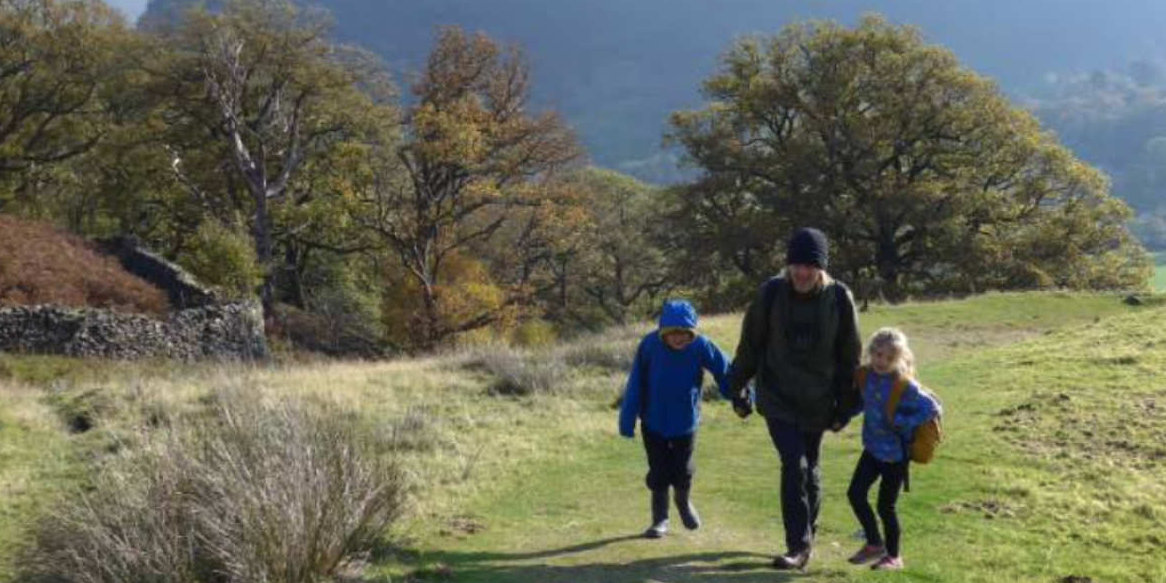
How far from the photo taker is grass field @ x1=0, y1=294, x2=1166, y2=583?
624 cm

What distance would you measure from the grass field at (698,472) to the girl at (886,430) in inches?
8.4

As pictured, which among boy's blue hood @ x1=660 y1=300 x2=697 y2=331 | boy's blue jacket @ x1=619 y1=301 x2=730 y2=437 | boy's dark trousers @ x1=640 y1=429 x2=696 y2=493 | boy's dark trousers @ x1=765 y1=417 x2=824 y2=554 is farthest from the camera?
boy's dark trousers @ x1=640 y1=429 x2=696 y2=493

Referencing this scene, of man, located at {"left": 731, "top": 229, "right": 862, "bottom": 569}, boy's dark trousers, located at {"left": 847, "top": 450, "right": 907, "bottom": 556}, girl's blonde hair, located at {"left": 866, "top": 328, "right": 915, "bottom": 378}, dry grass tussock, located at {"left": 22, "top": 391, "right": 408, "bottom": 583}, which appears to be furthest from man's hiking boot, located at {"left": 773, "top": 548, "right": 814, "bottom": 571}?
dry grass tussock, located at {"left": 22, "top": 391, "right": 408, "bottom": 583}

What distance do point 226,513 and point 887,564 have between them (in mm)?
3755

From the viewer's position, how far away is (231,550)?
5246 mm

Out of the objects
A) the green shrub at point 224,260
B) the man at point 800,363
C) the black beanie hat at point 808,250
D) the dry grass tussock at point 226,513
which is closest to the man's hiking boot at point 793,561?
the man at point 800,363

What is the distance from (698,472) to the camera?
30.4 ft

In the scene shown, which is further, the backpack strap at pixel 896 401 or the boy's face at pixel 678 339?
the boy's face at pixel 678 339

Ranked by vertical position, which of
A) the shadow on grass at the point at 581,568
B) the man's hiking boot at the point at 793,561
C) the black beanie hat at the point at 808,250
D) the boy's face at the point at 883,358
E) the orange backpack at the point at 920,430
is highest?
the black beanie hat at the point at 808,250

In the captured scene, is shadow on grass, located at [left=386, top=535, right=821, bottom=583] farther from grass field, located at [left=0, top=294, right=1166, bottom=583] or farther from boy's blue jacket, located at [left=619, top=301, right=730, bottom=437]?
boy's blue jacket, located at [left=619, top=301, right=730, bottom=437]

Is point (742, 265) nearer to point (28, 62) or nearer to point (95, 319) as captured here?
point (95, 319)

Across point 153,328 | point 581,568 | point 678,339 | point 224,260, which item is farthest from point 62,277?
point 581,568

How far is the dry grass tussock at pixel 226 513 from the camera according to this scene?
5.23 m

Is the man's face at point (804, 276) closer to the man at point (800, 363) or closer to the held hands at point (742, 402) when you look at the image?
the man at point (800, 363)
